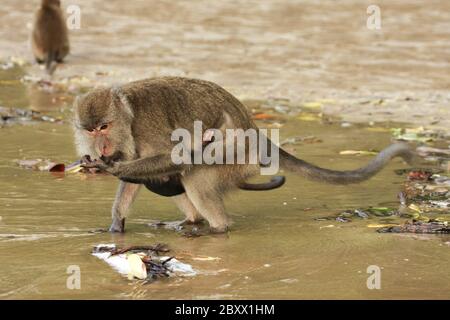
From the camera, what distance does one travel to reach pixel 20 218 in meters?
7.06

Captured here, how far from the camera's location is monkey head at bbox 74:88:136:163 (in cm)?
648

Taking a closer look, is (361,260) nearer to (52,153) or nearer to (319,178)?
(319,178)

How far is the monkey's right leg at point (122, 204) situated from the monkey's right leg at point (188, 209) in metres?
0.33

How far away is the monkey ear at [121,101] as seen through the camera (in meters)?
6.57

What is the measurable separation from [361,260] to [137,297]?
1468 millimetres

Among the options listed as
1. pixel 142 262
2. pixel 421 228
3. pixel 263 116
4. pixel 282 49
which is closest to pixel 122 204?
pixel 142 262

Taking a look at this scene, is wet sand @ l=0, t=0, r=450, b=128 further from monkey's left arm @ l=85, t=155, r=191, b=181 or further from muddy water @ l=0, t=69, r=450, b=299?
monkey's left arm @ l=85, t=155, r=191, b=181

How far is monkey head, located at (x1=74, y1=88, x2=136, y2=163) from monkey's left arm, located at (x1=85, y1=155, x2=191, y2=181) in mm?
66

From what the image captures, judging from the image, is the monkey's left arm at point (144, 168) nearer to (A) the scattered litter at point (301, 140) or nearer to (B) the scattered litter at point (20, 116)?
(A) the scattered litter at point (301, 140)

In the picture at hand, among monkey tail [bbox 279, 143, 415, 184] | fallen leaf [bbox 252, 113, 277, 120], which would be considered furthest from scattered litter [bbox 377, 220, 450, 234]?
fallen leaf [bbox 252, 113, 277, 120]

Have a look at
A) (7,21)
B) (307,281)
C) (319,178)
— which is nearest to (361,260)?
(307,281)

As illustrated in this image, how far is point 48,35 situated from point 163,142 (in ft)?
27.3

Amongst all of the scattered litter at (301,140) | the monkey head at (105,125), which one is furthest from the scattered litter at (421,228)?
the scattered litter at (301,140)

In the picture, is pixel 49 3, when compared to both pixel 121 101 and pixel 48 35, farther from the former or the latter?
pixel 121 101
